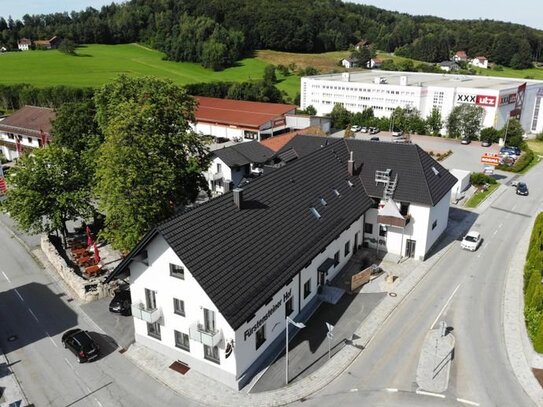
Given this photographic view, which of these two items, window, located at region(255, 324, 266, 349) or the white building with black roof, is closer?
the white building with black roof

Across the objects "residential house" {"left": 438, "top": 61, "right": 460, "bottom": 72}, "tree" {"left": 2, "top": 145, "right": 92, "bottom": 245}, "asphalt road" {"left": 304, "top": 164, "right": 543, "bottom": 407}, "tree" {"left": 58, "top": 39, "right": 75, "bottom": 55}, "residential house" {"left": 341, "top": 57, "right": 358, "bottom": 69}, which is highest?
"tree" {"left": 58, "top": 39, "right": 75, "bottom": 55}

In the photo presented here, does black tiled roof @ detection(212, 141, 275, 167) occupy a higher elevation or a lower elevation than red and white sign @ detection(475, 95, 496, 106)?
lower

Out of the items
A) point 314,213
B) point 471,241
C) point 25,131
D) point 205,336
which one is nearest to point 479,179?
point 471,241

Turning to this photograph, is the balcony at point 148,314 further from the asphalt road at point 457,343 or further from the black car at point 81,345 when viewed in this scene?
the asphalt road at point 457,343

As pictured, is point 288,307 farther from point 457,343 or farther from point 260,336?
point 457,343

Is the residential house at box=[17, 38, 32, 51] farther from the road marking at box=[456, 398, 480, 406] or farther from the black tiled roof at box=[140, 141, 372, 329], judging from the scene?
the road marking at box=[456, 398, 480, 406]

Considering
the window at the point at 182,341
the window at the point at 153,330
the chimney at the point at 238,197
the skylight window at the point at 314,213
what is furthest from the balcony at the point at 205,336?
the skylight window at the point at 314,213

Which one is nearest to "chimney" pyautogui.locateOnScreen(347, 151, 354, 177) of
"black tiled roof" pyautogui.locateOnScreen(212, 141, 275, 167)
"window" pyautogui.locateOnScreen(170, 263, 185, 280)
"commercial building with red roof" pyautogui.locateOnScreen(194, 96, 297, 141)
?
"black tiled roof" pyautogui.locateOnScreen(212, 141, 275, 167)
